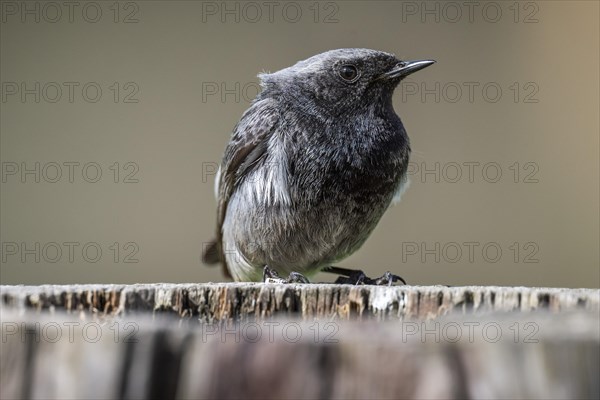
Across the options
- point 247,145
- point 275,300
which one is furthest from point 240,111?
point 275,300

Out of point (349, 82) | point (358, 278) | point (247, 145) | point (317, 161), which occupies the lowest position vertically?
point (358, 278)

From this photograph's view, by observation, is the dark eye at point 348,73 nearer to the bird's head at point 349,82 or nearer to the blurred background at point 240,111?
the bird's head at point 349,82

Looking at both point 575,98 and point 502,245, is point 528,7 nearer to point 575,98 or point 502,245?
point 575,98

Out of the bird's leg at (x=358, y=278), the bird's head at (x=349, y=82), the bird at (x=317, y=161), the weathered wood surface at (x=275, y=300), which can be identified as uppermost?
the bird's head at (x=349, y=82)

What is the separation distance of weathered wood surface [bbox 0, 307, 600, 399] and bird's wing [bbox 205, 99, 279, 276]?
2.61m

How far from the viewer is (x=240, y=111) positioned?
21.9ft

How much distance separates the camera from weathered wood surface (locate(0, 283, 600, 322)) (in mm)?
2115

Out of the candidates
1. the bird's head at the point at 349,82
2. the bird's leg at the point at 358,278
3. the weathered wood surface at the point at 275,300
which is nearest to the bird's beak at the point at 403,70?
the bird's head at the point at 349,82

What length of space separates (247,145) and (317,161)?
50 centimetres

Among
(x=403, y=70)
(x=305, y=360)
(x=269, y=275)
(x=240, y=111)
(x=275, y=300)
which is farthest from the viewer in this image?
(x=240, y=111)

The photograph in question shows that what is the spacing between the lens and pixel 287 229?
4.35 m

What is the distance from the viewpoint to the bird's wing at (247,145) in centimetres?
441

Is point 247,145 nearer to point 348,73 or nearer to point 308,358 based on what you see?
point 348,73

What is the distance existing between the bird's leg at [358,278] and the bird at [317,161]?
0.02m
